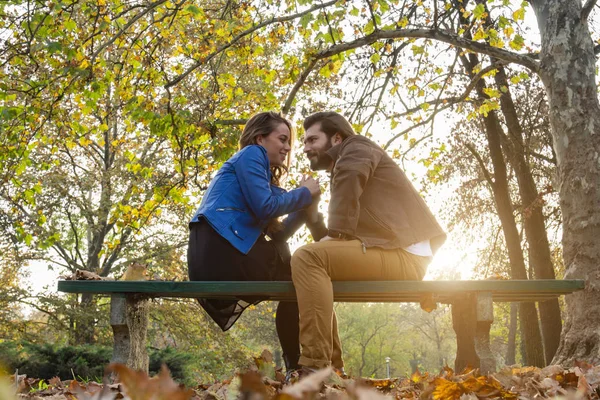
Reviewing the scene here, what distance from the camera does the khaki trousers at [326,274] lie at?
314 centimetres

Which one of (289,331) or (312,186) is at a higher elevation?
(312,186)

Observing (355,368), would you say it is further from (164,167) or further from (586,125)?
(586,125)

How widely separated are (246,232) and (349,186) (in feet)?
2.25

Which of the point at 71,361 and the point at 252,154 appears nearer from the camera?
the point at 252,154

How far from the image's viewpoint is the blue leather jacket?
361 cm

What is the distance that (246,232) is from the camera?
3656 mm

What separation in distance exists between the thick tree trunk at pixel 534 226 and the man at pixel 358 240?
5771 millimetres

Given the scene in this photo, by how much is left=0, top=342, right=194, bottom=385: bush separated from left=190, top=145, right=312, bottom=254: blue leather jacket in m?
7.56

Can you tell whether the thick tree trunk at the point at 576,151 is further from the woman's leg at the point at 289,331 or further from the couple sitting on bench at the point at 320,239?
the woman's leg at the point at 289,331

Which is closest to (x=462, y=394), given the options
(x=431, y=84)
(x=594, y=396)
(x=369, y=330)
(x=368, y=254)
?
(x=594, y=396)

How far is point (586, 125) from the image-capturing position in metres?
5.39

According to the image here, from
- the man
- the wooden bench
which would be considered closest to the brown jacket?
the man

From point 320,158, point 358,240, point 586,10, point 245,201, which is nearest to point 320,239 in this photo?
point 358,240

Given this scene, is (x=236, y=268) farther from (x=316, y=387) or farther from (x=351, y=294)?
(x=316, y=387)
